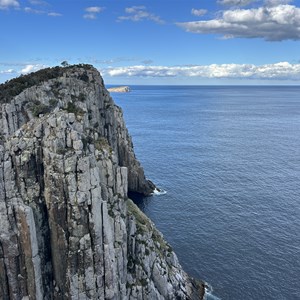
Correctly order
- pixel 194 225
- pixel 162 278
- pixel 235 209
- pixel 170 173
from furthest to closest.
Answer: pixel 170 173, pixel 235 209, pixel 194 225, pixel 162 278

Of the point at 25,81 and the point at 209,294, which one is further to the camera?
the point at 25,81

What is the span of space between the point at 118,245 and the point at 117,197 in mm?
8850

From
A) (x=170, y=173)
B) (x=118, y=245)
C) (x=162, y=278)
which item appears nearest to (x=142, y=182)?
(x=170, y=173)

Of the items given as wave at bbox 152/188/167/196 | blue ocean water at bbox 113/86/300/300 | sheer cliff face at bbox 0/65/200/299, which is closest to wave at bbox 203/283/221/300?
blue ocean water at bbox 113/86/300/300

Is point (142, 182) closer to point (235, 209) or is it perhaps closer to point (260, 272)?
point (235, 209)

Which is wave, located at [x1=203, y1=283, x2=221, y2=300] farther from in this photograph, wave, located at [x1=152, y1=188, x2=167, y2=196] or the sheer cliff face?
wave, located at [x1=152, y1=188, x2=167, y2=196]

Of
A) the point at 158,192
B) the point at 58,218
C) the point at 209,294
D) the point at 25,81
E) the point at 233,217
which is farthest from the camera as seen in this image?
the point at 158,192

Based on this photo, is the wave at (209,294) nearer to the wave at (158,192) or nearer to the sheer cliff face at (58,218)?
the sheer cliff face at (58,218)

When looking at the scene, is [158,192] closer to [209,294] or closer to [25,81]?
[209,294]

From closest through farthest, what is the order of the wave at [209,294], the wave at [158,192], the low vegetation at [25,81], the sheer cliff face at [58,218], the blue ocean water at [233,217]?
the sheer cliff face at [58,218]
the wave at [209,294]
the low vegetation at [25,81]
the blue ocean water at [233,217]
the wave at [158,192]

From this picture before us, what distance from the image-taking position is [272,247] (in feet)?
340

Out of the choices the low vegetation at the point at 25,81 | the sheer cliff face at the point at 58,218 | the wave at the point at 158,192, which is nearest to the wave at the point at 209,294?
the sheer cliff face at the point at 58,218

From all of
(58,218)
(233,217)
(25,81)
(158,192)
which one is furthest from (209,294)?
(25,81)

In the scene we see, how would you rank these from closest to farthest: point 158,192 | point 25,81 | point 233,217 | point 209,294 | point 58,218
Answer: point 58,218 → point 209,294 → point 25,81 → point 233,217 → point 158,192
